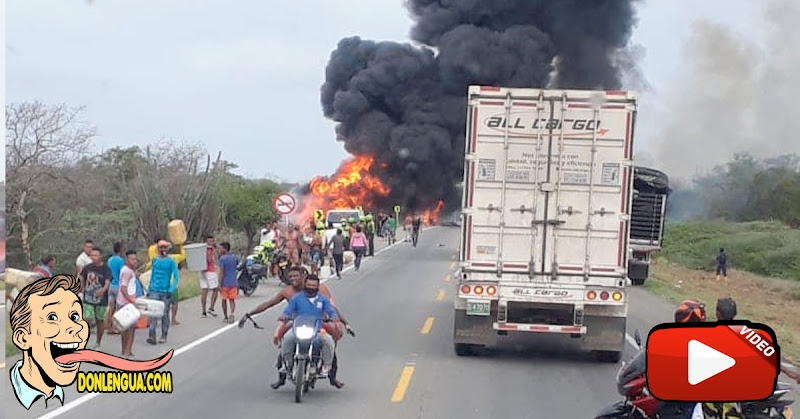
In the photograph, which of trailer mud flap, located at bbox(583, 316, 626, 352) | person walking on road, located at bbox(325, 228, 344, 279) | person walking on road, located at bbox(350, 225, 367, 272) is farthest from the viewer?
person walking on road, located at bbox(350, 225, 367, 272)

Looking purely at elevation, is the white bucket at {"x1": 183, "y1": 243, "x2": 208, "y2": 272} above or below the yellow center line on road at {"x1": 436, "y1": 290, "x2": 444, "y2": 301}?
above

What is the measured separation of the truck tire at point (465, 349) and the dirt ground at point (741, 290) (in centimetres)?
887

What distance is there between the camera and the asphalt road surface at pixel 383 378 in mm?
9055

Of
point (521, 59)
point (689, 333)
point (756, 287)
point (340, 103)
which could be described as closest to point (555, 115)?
point (689, 333)

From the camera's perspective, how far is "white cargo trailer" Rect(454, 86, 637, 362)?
12180mm

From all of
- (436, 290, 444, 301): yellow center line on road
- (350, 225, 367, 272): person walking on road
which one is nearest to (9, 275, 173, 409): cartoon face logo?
(436, 290, 444, 301): yellow center line on road

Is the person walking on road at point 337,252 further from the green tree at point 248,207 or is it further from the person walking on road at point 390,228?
the person walking on road at point 390,228

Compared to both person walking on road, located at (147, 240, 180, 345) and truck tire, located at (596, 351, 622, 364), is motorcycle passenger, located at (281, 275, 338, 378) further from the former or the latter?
truck tire, located at (596, 351, 622, 364)

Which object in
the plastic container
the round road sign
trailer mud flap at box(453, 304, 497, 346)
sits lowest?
trailer mud flap at box(453, 304, 497, 346)

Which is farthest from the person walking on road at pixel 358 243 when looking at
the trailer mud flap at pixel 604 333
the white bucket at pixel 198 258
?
the trailer mud flap at pixel 604 333

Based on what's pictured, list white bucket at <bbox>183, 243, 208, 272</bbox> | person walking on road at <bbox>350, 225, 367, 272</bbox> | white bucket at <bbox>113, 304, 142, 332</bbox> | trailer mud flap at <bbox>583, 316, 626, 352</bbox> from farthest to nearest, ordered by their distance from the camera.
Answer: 1. person walking on road at <bbox>350, 225, 367, 272</bbox>
2. white bucket at <bbox>183, 243, 208, 272</bbox>
3. trailer mud flap at <bbox>583, 316, 626, 352</bbox>
4. white bucket at <bbox>113, 304, 142, 332</bbox>

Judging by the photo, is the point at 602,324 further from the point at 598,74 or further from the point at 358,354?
the point at 598,74

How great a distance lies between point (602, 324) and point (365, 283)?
13117 millimetres

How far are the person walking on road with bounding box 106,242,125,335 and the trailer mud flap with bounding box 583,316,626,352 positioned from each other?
20.4 feet
